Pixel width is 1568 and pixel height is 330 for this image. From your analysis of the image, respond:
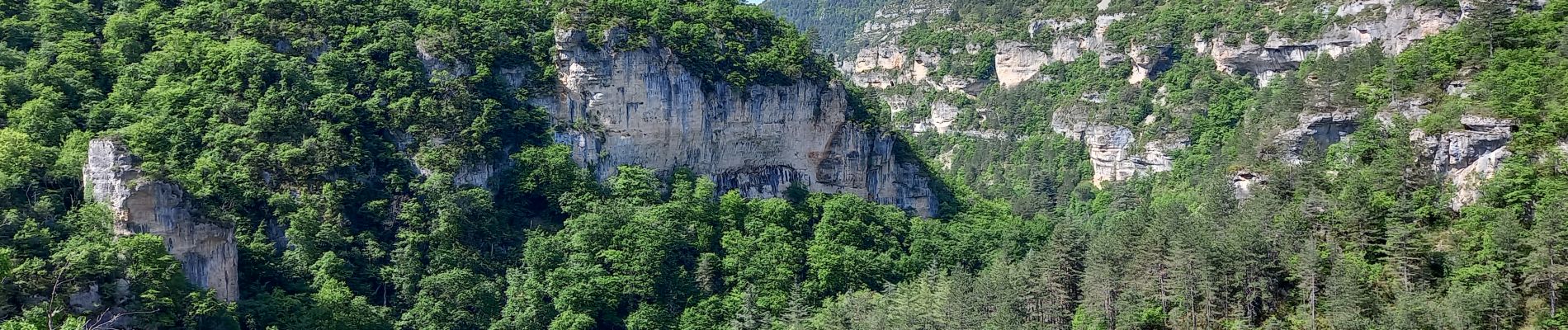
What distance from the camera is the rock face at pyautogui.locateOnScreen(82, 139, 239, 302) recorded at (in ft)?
160

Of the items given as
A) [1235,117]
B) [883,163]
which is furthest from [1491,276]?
[1235,117]

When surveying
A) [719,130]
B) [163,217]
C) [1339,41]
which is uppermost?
[1339,41]

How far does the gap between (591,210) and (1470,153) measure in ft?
102

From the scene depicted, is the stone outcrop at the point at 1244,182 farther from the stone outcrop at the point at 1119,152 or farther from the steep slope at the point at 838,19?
the steep slope at the point at 838,19

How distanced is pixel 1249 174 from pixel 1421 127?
961 cm

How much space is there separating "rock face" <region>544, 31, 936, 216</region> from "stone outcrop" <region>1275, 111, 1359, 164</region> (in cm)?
1617

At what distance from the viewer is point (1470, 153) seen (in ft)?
168

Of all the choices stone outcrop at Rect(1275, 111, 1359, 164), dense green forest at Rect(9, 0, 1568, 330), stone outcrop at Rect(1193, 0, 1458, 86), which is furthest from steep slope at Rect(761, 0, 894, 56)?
dense green forest at Rect(9, 0, 1568, 330)

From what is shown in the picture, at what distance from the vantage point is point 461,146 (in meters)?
61.4

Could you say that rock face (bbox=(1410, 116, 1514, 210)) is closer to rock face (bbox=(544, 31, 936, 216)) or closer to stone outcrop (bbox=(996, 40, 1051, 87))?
rock face (bbox=(544, 31, 936, 216))

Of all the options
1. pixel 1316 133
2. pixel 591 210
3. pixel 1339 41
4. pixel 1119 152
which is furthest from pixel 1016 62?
pixel 591 210

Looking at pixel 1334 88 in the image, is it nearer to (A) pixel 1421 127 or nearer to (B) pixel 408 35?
(A) pixel 1421 127

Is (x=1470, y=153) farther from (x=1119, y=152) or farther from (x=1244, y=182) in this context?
(x=1119, y=152)

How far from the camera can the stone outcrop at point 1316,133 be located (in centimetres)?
6531
